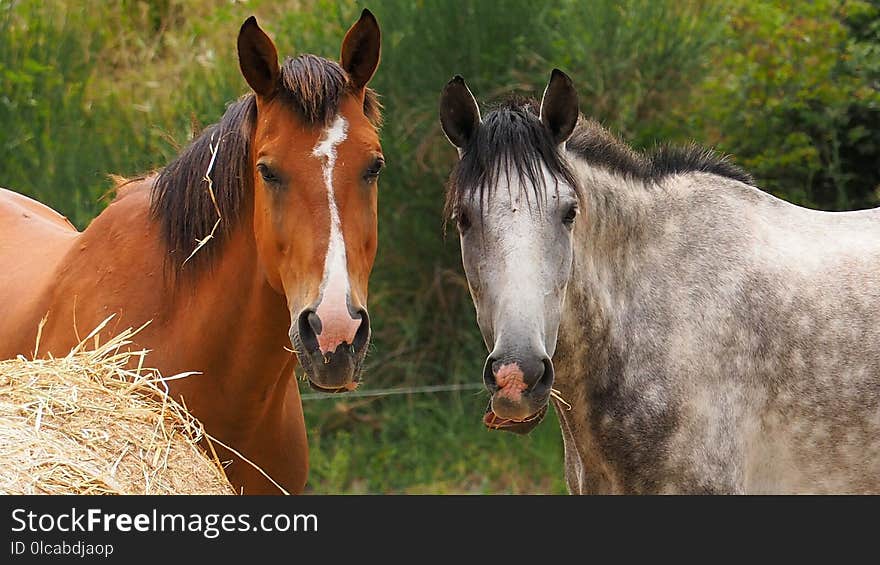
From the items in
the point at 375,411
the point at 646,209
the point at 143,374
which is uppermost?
the point at 646,209

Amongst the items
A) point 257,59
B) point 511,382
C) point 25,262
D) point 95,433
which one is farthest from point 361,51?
point 25,262

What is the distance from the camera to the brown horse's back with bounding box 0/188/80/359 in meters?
3.85

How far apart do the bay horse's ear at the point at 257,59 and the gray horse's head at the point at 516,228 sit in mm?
522

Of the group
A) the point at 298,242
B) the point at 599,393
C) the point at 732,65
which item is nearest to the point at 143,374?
the point at 298,242

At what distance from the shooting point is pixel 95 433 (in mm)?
2996

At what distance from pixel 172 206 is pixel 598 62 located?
4147mm

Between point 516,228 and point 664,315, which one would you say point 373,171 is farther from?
point 664,315

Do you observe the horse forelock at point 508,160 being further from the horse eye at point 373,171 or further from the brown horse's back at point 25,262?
the brown horse's back at point 25,262

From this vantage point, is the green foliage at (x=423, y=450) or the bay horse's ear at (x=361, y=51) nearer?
the bay horse's ear at (x=361, y=51)

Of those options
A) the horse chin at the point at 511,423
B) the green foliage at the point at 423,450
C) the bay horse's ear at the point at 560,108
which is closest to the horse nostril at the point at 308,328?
the horse chin at the point at 511,423

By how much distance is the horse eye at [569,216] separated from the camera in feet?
10.7
